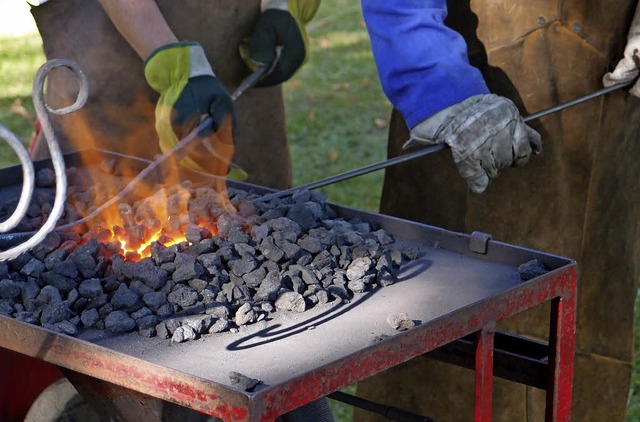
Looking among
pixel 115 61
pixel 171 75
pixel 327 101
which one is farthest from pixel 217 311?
pixel 327 101

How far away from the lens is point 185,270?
6.91 ft

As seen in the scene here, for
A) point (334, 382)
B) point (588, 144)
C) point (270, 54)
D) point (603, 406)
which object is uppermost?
point (270, 54)

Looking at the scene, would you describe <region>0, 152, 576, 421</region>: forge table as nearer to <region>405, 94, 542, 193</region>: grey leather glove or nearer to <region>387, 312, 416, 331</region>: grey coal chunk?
<region>387, 312, 416, 331</region>: grey coal chunk

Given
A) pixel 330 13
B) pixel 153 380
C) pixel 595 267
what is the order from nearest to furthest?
pixel 153 380, pixel 595 267, pixel 330 13

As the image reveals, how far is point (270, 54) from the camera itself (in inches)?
137

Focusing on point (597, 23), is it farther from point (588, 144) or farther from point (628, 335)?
point (628, 335)

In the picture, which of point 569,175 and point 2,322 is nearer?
point 2,322

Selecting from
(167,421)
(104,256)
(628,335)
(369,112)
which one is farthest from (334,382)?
(369,112)

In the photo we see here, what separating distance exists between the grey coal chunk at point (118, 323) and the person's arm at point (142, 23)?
1281 mm

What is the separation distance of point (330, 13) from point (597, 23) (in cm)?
790

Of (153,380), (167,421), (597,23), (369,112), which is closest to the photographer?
(153,380)

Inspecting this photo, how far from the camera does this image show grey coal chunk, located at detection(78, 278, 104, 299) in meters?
2.06

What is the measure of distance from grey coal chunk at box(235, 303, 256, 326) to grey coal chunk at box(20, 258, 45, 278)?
46cm

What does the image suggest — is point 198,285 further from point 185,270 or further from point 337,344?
point 337,344
